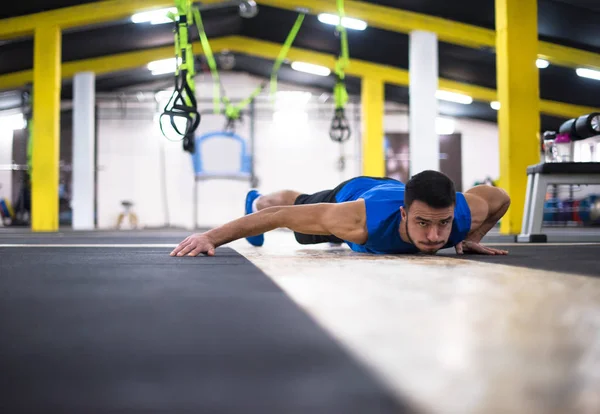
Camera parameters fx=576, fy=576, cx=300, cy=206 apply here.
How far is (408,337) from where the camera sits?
0.94 meters

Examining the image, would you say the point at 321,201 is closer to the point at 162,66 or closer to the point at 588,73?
the point at 588,73

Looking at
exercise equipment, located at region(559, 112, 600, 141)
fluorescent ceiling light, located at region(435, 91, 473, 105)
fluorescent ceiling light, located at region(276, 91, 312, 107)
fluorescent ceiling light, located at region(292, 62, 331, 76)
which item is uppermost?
fluorescent ceiling light, located at region(292, 62, 331, 76)

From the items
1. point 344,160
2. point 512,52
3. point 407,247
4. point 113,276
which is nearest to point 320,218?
point 407,247

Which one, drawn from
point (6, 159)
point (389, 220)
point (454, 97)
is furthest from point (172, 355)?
point (6, 159)

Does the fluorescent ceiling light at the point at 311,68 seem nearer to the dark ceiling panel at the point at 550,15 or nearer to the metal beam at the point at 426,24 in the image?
the metal beam at the point at 426,24

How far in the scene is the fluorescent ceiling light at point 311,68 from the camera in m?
12.5

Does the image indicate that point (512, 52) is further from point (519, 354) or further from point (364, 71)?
point (519, 354)

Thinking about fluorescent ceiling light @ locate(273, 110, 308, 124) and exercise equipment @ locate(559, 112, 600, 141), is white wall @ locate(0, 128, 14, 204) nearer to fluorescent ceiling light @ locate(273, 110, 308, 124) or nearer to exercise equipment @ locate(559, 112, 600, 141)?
fluorescent ceiling light @ locate(273, 110, 308, 124)

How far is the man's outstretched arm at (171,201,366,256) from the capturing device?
2.52 metres

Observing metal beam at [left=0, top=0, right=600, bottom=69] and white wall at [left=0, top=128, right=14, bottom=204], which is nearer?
metal beam at [left=0, top=0, right=600, bottom=69]

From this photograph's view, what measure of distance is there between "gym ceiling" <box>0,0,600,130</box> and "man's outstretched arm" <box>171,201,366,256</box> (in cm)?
674

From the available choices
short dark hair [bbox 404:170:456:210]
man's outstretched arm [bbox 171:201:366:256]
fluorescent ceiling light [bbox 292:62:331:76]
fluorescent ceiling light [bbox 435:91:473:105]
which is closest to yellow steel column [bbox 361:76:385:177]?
fluorescent ceiling light [bbox 292:62:331:76]

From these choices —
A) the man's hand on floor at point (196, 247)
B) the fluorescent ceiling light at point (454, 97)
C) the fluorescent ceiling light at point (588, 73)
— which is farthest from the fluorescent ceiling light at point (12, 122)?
the man's hand on floor at point (196, 247)

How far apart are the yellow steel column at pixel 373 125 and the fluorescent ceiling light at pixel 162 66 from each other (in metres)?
4.21
